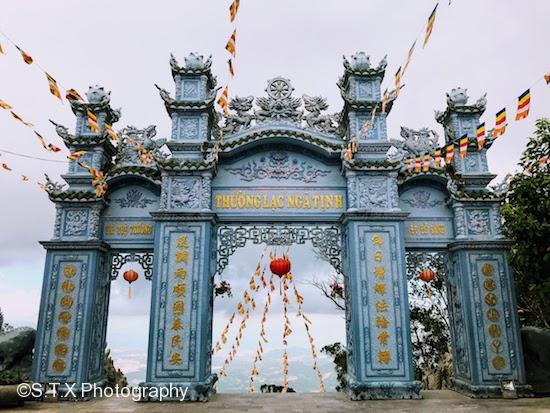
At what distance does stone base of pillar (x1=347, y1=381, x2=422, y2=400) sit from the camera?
6.68 metres

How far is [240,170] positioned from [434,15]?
13.8ft

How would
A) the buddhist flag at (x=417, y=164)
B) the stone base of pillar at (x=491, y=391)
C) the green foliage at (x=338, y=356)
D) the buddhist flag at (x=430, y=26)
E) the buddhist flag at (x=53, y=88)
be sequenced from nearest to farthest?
the buddhist flag at (x=430, y=26), the buddhist flag at (x=53, y=88), the stone base of pillar at (x=491, y=391), the buddhist flag at (x=417, y=164), the green foliage at (x=338, y=356)

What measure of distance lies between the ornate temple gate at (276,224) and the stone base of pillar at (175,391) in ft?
0.10

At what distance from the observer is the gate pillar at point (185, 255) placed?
22.2 feet

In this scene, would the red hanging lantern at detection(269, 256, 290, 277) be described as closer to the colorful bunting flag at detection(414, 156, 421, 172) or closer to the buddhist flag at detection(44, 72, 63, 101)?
the colorful bunting flag at detection(414, 156, 421, 172)

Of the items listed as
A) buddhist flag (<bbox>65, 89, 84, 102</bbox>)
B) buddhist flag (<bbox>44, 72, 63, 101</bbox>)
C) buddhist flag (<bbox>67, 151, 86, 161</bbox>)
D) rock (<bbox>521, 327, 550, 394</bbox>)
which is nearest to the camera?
buddhist flag (<bbox>44, 72, 63, 101</bbox>)

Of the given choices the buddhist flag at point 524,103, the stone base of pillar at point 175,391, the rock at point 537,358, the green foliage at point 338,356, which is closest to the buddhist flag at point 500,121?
the buddhist flag at point 524,103

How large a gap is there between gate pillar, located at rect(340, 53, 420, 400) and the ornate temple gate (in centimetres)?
2

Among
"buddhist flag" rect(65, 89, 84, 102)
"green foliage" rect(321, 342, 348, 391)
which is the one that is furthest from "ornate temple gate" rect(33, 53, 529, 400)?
"green foliage" rect(321, 342, 348, 391)

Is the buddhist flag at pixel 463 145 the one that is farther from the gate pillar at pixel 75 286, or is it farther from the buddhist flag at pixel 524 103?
the gate pillar at pixel 75 286

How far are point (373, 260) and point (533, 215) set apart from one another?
2521mm

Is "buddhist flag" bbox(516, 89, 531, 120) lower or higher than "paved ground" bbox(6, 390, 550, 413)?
higher

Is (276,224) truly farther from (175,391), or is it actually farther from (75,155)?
(75,155)

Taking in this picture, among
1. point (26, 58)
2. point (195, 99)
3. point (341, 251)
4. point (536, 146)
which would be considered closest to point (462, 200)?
point (536, 146)
